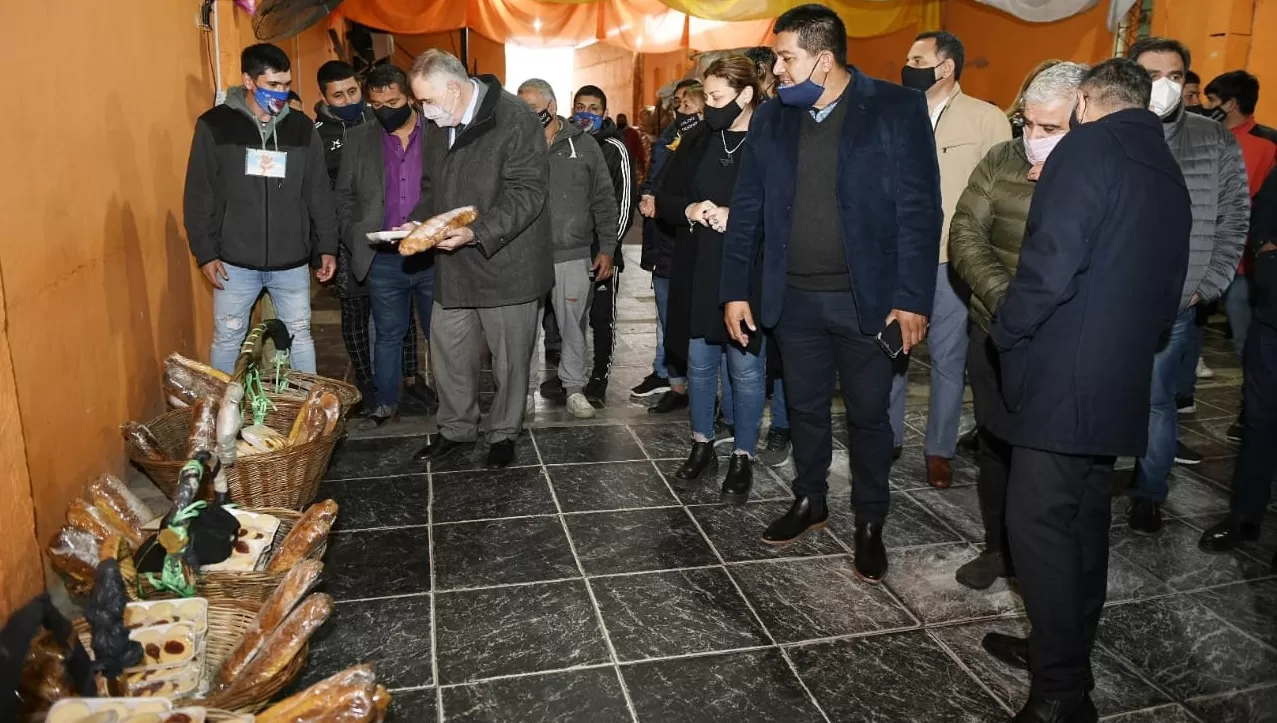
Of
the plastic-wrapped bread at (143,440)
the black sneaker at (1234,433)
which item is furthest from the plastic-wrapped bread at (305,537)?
the black sneaker at (1234,433)

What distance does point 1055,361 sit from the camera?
210cm

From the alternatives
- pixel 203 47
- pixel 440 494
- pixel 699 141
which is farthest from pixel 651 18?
pixel 440 494

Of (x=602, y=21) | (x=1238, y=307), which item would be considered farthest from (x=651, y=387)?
(x=602, y=21)

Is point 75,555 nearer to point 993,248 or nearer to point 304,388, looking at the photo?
point 304,388

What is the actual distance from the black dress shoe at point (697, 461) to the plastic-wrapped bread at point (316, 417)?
1496 mm

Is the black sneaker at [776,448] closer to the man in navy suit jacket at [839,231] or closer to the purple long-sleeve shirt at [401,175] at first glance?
the man in navy suit jacket at [839,231]

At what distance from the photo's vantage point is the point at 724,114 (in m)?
3.58

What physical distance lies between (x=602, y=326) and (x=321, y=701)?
3635 mm

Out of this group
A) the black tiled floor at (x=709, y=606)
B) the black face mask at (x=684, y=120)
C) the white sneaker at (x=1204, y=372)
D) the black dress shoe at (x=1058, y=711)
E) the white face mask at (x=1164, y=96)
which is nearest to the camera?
the black dress shoe at (x=1058, y=711)

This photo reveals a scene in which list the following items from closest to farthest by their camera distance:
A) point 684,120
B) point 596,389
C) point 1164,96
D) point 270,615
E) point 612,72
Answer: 1. point 270,615
2. point 1164,96
3. point 684,120
4. point 596,389
5. point 612,72

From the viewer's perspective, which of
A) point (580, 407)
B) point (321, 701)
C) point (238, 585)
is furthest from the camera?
point (580, 407)

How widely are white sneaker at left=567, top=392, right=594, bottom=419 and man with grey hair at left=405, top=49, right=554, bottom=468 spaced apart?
70cm

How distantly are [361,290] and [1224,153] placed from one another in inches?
149

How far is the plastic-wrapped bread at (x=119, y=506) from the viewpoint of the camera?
259cm
